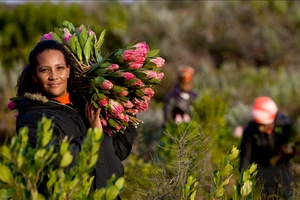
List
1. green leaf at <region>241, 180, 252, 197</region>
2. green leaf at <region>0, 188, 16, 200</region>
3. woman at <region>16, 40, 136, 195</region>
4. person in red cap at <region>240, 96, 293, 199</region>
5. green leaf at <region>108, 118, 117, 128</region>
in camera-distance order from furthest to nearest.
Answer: person in red cap at <region>240, 96, 293, 199</region> → green leaf at <region>108, 118, 117, 128</region> → woman at <region>16, 40, 136, 195</region> → green leaf at <region>241, 180, 252, 197</region> → green leaf at <region>0, 188, 16, 200</region>

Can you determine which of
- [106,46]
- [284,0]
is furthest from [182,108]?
[284,0]

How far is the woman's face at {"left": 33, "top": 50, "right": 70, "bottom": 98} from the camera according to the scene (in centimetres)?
367

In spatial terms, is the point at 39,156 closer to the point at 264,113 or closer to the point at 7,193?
the point at 7,193

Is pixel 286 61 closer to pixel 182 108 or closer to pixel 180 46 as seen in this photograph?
pixel 180 46

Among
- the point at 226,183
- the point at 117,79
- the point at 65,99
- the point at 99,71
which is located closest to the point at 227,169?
the point at 226,183

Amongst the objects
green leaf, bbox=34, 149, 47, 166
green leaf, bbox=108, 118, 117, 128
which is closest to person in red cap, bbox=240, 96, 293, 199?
green leaf, bbox=108, 118, 117, 128

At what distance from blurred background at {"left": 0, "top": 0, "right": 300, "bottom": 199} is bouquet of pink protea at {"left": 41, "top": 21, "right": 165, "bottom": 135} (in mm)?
10303

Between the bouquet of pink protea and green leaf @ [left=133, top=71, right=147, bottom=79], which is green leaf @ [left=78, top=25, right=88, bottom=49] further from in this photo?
green leaf @ [left=133, top=71, right=147, bottom=79]

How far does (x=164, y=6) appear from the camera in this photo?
2527cm

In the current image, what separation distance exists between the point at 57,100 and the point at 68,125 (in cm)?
20

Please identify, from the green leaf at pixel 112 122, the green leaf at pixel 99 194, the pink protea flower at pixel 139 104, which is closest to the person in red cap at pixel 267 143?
the pink protea flower at pixel 139 104

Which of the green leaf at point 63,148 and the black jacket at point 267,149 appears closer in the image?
the green leaf at point 63,148

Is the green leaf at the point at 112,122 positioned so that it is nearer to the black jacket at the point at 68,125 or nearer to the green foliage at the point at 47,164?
the black jacket at the point at 68,125

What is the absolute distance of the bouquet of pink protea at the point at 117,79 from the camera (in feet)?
12.2
